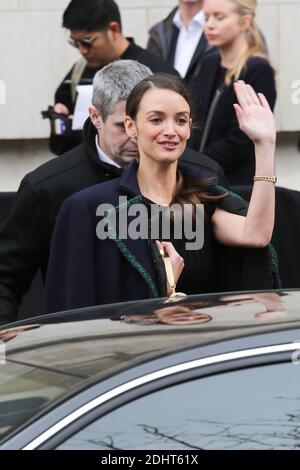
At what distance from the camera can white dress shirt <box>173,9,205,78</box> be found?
845 cm

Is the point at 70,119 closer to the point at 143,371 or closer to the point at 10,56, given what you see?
the point at 10,56

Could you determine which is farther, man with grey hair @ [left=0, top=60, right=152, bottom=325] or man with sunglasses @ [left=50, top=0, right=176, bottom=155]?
man with sunglasses @ [left=50, top=0, right=176, bottom=155]

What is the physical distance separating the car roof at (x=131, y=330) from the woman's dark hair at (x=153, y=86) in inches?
51.1

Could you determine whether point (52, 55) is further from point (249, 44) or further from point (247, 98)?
point (247, 98)

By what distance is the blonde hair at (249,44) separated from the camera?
293 inches

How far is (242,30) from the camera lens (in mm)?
7496

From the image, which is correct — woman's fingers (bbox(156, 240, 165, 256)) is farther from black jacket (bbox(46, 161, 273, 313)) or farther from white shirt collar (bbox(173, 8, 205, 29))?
white shirt collar (bbox(173, 8, 205, 29))

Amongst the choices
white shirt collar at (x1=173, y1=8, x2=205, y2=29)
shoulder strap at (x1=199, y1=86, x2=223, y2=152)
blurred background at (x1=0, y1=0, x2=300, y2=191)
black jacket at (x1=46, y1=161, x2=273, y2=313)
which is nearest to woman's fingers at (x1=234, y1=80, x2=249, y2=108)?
black jacket at (x1=46, y1=161, x2=273, y2=313)

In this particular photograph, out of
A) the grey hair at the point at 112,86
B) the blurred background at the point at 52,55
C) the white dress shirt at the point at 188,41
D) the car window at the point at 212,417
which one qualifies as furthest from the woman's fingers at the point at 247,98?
the blurred background at the point at 52,55

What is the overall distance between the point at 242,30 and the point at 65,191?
2.35 m

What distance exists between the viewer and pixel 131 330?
3559mm

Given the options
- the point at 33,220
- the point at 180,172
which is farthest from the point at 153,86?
the point at 33,220

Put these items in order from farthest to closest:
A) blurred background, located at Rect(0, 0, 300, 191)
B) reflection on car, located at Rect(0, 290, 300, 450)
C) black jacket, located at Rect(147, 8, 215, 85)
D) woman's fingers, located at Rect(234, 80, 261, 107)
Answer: blurred background, located at Rect(0, 0, 300, 191) → black jacket, located at Rect(147, 8, 215, 85) → woman's fingers, located at Rect(234, 80, 261, 107) → reflection on car, located at Rect(0, 290, 300, 450)

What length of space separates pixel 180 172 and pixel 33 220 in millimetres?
675
